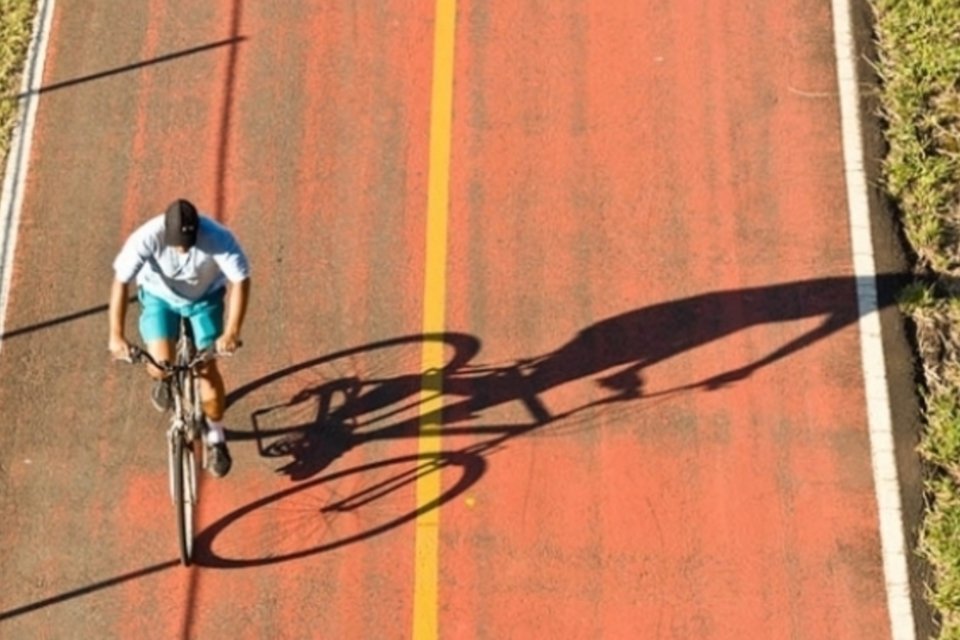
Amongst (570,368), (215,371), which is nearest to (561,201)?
(570,368)

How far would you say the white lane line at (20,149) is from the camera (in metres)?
11.1

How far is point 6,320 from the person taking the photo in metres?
10.8

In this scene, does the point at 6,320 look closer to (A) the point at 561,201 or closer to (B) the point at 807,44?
(A) the point at 561,201

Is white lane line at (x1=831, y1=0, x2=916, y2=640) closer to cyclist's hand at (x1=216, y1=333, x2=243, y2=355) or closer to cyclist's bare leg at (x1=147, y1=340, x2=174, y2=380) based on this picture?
cyclist's hand at (x1=216, y1=333, x2=243, y2=355)

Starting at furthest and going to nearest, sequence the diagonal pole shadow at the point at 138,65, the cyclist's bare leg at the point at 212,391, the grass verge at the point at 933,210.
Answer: the diagonal pole shadow at the point at 138,65 < the grass verge at the point at 933,210 < the cyclist's bare leg at the point at 212,391

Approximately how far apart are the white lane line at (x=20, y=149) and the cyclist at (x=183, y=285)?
2.10 m

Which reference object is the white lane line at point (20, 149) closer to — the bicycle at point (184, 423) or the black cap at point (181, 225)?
the bicycle at point (184, 423)

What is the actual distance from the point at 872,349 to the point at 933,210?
143 cm

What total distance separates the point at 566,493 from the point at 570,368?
Answer: 1.09 m

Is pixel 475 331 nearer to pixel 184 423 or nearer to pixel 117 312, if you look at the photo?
pixel 184 423

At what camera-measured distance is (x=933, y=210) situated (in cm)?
1130

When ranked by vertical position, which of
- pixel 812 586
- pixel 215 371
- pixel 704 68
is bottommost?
pixel 812 586

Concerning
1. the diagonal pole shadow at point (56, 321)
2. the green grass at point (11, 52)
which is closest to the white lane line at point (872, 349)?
the diagonal pole shadow at point (56, 321)

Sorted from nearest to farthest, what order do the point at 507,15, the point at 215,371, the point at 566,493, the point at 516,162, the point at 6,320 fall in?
1. the point at 215,371
2. the point at 566,493
3. the point at 6,320
4. the point at 516,162
5. the point at 507,15
